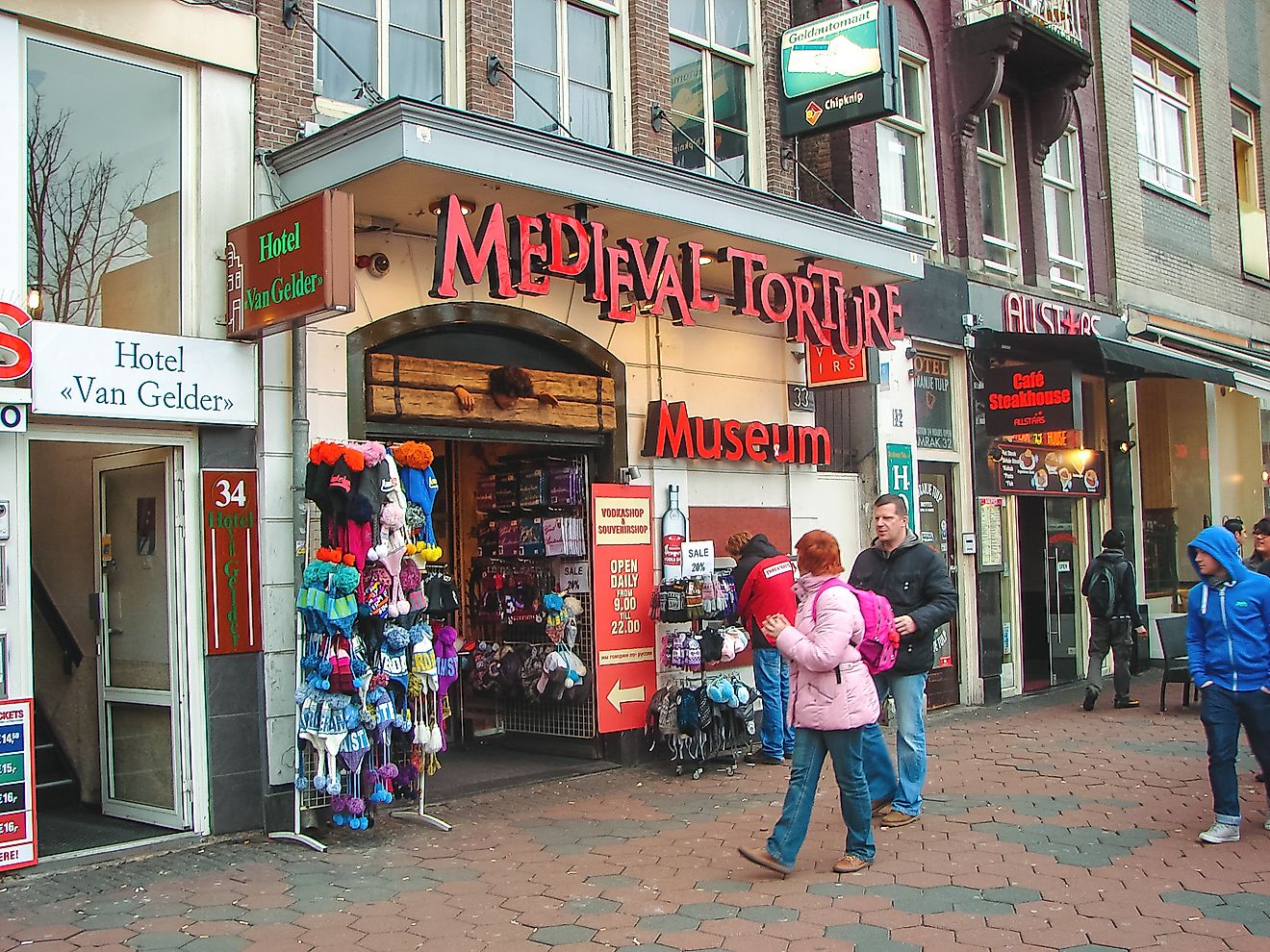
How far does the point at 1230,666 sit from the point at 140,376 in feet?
20.2

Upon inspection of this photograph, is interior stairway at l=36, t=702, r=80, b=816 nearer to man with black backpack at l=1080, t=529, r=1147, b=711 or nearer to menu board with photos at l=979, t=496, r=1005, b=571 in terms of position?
menu board with photos at l=979, t=496, r=1005, b=571

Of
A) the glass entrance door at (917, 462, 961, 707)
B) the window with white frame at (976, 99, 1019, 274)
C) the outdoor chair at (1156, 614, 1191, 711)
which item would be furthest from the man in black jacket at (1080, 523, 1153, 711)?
the window with white frame at (976, 99, 1019, 274)

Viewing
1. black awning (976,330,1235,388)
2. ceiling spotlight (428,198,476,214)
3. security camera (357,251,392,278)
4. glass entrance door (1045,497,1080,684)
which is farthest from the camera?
glass entrance door (1045,497,1080,684)

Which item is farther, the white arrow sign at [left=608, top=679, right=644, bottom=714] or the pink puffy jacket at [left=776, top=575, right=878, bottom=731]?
the white arrow sign at [left=608, top=679, right=644, bottom=714]

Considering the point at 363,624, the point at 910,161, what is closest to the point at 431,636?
the point at 363,624

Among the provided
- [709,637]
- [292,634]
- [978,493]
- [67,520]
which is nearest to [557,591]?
[709,637]

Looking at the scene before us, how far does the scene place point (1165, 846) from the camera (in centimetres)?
670

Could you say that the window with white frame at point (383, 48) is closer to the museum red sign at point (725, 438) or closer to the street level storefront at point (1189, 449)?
the museum red sign at point (725, 438)

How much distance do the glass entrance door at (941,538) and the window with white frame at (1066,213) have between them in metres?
3.85

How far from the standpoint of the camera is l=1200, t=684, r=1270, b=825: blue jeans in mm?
6660

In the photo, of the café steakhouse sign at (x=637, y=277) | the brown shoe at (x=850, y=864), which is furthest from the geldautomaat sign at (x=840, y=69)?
the brown shoe at (x=850, y=864)

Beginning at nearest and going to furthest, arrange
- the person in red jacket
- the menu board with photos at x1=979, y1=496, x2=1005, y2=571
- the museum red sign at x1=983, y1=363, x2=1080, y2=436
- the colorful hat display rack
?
the colorful hat display rack
the person in red jacket
the museum red sign at x1=983, y1=363, x2=1080, y2=436
the menu board with photos at x1=979, y1=496, x2=1005, y2=571

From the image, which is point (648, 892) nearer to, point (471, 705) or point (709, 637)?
point (709, 637)

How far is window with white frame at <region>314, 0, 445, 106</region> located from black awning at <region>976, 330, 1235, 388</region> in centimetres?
687
